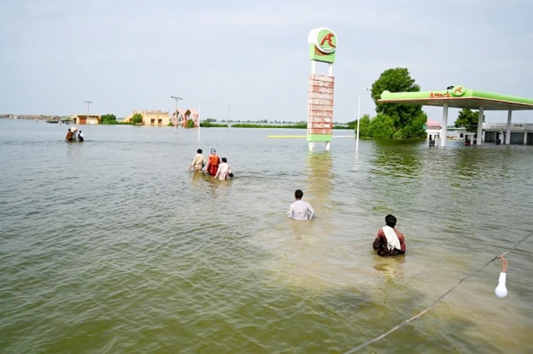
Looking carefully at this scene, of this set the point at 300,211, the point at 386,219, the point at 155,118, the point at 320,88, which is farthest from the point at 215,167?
the point at 155,118

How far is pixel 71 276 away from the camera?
8617 millimetres

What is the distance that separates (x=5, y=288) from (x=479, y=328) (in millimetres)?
8673

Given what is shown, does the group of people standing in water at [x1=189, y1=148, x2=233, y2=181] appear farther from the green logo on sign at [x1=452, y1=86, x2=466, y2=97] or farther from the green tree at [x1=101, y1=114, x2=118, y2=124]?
the green tree at [x1=101, y1=114, x2=118, y2=124]

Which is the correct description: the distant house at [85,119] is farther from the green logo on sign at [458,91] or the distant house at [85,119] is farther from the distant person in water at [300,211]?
the distant person in water at [300,211]

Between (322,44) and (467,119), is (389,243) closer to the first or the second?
(322,44)

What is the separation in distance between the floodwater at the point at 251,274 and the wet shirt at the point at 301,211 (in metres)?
0.35

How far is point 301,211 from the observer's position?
1362cm

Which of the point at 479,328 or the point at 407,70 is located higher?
Result: the point at 407,70

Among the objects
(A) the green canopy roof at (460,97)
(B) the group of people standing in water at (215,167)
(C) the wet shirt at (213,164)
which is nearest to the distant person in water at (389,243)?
(B) the group of people standing in water at (215,167)

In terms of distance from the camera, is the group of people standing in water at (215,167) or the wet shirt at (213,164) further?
the wet shirt at (213,164)

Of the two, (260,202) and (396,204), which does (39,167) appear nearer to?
(260,202)

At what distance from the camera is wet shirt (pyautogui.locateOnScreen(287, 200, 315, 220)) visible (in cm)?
1362

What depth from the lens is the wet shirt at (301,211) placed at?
13.6 metres

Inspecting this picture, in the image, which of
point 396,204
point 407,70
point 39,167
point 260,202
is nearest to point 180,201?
point 260,202
